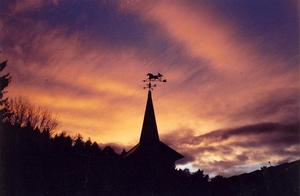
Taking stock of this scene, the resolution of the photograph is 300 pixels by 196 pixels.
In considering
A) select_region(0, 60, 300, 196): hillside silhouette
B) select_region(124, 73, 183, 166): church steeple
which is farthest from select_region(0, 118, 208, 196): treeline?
select_region(124, 73, 183, 166): church steeple

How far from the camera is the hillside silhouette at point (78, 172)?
13688 millimetres

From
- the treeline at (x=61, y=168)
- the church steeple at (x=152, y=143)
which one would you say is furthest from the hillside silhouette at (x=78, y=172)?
the church steeple at (x=152, y=143)

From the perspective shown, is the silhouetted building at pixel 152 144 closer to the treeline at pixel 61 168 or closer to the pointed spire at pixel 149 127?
the pointed spire at pixel 149 127

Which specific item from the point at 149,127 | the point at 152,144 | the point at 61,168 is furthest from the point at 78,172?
the point at 149,127

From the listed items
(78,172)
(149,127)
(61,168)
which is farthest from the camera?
(149,127)

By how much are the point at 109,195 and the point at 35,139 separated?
3.98 m

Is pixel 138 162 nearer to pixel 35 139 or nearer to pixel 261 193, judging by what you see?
pixel 35 139

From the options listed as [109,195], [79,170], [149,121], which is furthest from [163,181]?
[149,121]

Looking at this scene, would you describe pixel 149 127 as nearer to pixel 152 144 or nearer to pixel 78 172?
pixel 152 144

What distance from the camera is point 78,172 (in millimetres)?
15141

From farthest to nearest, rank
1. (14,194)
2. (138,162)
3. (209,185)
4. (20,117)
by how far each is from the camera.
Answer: (20,117)
(209,185)
(138,162)
(14,194)

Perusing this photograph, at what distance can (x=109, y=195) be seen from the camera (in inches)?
634

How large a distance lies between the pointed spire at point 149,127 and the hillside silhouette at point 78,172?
11097 mm

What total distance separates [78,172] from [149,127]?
17464 mm
